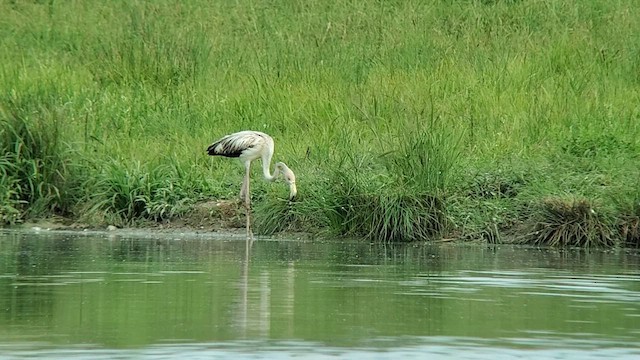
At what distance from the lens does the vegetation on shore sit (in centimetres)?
1304

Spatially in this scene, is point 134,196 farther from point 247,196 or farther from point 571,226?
point 571,226

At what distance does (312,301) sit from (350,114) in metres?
6.60

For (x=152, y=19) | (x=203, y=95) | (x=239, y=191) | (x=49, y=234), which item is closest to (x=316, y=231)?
(x=239, y=191)

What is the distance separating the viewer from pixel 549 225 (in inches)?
501

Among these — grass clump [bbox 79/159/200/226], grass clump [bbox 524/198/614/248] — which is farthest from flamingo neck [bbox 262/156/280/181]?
grass clump [bbox 524/198/614/248]

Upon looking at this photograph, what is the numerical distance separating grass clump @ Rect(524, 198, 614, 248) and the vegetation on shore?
0.05ft

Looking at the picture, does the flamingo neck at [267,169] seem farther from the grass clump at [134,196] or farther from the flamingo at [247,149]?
the grass clump at [134,196]

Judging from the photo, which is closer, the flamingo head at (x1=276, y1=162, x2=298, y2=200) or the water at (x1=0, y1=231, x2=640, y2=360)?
the water at (x1=0, y1=231, x2=640, y2=360)

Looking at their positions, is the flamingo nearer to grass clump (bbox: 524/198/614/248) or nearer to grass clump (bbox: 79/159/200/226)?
grass clump (bbox: 79/159/200/226)

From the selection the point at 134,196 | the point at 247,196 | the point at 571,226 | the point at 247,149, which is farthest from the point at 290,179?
the point at 571,226

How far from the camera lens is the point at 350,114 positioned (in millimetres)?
15406

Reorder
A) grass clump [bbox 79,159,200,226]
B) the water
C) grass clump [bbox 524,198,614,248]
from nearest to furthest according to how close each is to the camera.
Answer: the water
grass clump [bbox 524,198,614,248]
grass clump [bbox 79,159,200,226]

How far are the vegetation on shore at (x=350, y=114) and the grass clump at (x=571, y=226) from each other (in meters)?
0.01

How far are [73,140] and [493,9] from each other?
24.1 feet
